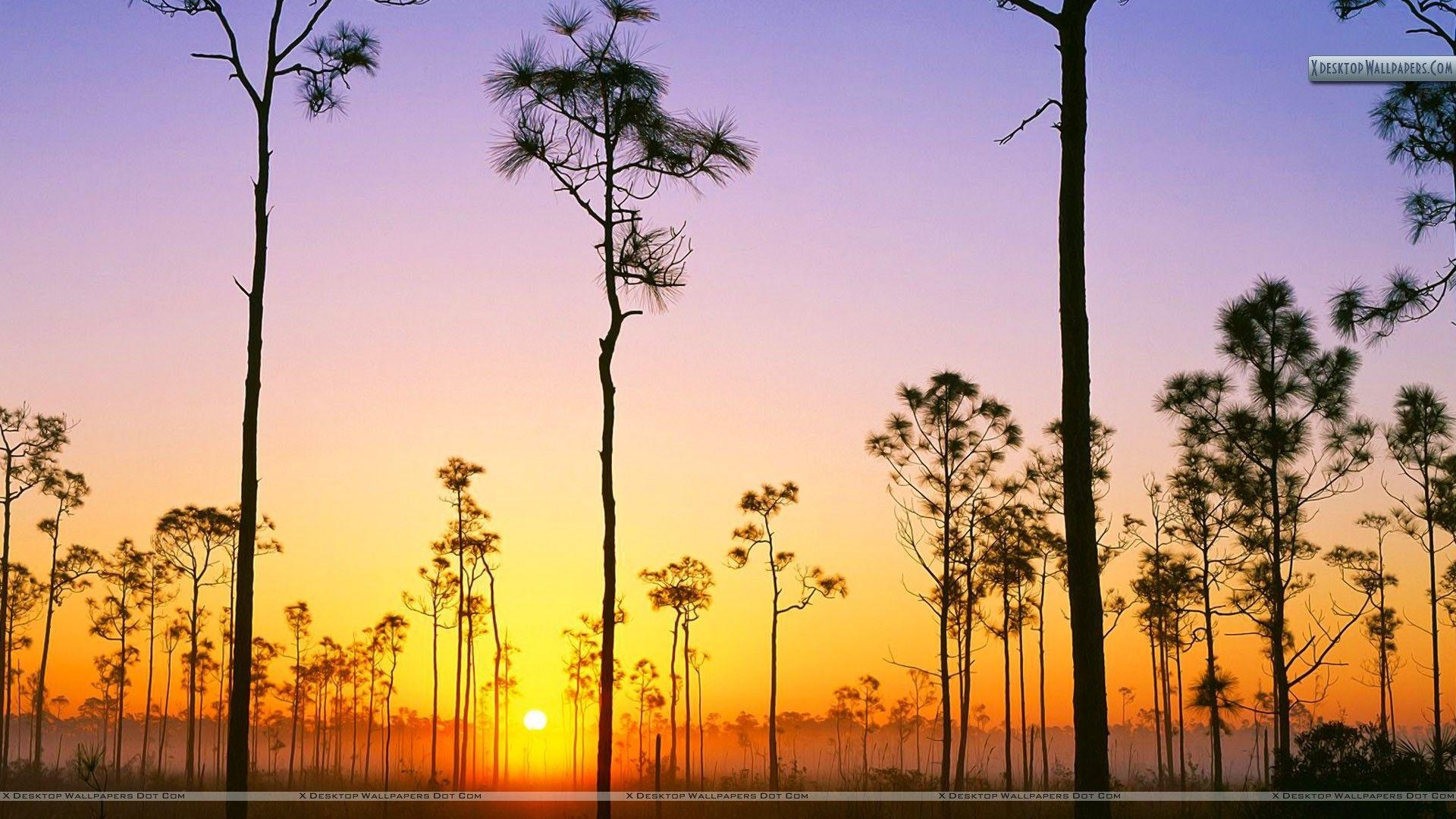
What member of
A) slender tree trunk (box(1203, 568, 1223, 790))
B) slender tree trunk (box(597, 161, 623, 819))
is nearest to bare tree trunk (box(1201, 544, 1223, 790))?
slender tree trunk (box(1203, 568, 1223, 790))

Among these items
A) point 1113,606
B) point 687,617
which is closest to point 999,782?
point 1113,606

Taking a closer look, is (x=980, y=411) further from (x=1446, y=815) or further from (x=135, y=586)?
(x=135, y=586)

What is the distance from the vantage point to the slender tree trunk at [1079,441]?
313 inches

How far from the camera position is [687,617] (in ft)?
150

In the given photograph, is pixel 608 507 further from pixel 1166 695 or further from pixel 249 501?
pixel 1166 695

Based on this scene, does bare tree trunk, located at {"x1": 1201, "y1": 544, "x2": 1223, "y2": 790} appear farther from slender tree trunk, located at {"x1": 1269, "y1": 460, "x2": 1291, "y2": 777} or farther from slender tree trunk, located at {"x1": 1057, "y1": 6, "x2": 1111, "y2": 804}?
slender tree trunk, located at {"x1": 1057, "y1": 6, "x2": 1111, "y2": 804}

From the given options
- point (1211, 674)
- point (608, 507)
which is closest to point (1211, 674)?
point (1211, 674)

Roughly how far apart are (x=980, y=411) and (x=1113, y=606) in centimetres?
1490

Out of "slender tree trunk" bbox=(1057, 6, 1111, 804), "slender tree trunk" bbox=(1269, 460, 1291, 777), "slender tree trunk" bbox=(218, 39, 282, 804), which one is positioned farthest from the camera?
"slender tree trunk" bbox=(1269, 460, 1291, 777)

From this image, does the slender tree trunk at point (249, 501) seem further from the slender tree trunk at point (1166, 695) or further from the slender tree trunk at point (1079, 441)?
the slender tree trunk at point (1166, 695)

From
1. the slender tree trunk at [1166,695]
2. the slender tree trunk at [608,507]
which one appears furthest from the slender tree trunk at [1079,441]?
the slender tree trunk at [1166,695]

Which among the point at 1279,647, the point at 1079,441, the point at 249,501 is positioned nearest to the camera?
the point at 1079,441

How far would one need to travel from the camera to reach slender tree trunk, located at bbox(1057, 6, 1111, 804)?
7.96m

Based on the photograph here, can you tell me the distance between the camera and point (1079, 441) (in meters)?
8.33
